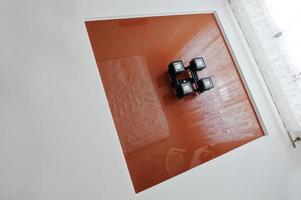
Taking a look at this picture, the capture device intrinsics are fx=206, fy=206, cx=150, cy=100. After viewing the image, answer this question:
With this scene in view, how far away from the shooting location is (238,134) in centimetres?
172

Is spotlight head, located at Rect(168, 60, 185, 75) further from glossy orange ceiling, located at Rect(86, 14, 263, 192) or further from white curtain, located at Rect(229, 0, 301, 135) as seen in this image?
white curtain, located at Rect(229, 0, 301, 135)

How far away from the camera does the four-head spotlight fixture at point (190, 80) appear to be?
154cm

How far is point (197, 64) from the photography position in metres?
1.66

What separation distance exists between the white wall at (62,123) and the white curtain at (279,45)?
34.7 inches

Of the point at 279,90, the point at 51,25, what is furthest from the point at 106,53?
the point at 279,90

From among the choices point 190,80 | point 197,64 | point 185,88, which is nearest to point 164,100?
point 185,88

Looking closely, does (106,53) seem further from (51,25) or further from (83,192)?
(83,192)

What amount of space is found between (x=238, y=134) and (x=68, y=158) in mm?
1328

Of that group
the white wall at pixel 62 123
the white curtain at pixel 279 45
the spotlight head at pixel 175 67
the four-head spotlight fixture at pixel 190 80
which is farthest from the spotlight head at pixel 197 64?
the white curtain at pixel 279 45

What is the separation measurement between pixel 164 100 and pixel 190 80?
0.31 meters

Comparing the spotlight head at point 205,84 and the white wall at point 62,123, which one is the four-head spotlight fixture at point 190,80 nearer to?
the spotlight head at point 205,84

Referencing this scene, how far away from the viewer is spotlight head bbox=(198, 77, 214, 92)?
5.34 feet

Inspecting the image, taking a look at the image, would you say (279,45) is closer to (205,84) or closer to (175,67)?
(205,84)

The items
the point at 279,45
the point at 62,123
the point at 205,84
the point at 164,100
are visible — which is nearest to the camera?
the point at 62,123
